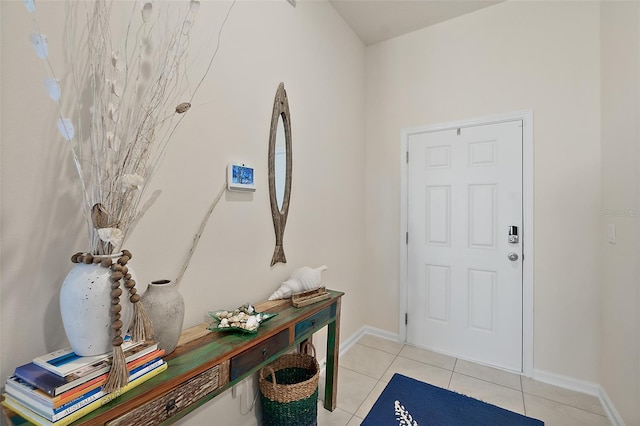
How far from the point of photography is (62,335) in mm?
964

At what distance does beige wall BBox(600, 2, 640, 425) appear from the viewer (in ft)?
5.18

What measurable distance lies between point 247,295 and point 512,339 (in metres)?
2.21

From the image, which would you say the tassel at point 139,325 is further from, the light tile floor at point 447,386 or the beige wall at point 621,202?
the beige wall at point 621,202

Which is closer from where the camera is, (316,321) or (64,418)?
(64,418)

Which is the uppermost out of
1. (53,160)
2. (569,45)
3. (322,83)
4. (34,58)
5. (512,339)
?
(569,45)

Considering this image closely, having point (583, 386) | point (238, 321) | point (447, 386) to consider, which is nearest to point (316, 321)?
point (238, 321)

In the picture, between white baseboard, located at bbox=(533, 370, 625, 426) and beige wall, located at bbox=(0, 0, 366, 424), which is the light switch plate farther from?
beige wall, located at bbox=(0, 0, 366, 424)

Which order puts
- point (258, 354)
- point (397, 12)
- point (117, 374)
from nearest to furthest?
point (117, 374) < point (258, 354) < point (397, 12)

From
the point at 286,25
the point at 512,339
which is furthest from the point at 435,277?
the point at 286,25

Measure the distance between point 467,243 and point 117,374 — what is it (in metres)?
2.60

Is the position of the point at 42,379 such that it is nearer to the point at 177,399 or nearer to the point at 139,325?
the point at 139,325

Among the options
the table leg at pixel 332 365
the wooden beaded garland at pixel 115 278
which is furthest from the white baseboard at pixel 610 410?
the wooden beaded garland at pixel 115 278

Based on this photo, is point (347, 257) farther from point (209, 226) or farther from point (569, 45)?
point (569, 45)

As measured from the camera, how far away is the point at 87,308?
32.0 inches
